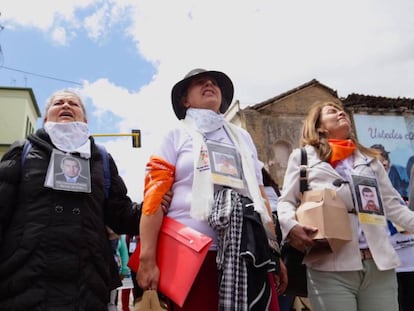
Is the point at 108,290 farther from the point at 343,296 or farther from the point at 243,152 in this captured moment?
the point at 343,296

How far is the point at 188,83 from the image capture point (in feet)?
9.18

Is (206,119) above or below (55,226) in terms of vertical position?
above

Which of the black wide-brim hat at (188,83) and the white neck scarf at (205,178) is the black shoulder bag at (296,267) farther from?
the black wide-brim hat at (188,83)

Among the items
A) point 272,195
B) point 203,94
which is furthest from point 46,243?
point 272,195

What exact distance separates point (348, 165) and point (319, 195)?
1.78ft

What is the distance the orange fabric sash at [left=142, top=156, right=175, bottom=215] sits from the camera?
2.18 m

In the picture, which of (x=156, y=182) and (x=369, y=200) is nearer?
(x=156, y=182)

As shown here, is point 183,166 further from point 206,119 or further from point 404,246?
point 404,246

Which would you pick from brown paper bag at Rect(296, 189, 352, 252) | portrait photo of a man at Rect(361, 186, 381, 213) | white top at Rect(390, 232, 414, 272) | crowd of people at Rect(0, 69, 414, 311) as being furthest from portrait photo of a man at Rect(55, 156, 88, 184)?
white top at Rect(390, 232, 414, 272)

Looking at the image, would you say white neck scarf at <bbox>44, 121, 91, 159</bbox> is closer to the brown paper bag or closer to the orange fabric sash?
the orange fabric sash

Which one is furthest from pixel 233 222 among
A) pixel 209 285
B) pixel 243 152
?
pixel 243 152

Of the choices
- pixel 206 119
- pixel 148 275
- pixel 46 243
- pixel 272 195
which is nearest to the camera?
pixel 46 243

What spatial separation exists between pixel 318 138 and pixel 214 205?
1386 millimetres

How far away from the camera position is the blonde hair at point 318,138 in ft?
9.65
